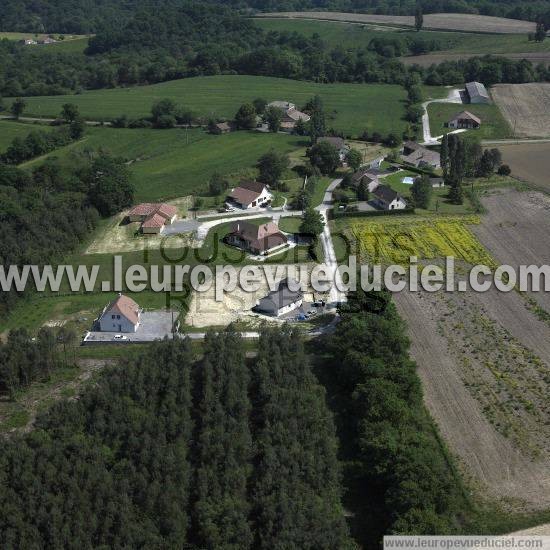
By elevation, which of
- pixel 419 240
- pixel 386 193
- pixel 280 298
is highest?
pixel 386 193

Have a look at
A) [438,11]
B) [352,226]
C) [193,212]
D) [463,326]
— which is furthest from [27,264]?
[438,11]

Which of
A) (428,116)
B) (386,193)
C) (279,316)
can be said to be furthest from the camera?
(428,116)

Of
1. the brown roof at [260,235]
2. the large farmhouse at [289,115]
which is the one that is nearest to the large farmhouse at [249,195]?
the brown roof at [260,235]

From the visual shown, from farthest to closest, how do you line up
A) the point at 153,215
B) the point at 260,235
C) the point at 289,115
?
the point at 289,115, the point at 153,215, the point at 260,235

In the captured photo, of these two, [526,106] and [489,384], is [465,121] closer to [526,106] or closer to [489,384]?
[526,106]

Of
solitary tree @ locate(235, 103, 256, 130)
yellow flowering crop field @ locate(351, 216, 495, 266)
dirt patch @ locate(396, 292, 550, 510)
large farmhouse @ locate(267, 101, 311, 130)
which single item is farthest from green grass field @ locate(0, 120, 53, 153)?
dirt patch @ locate(396, 292, 550, 510)

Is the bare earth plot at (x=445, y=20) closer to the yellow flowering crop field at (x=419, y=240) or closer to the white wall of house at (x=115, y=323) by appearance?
the yellow flowering crop field at (x=419, y=240)

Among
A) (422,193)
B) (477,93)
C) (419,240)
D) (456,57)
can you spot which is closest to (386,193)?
(422,193)
